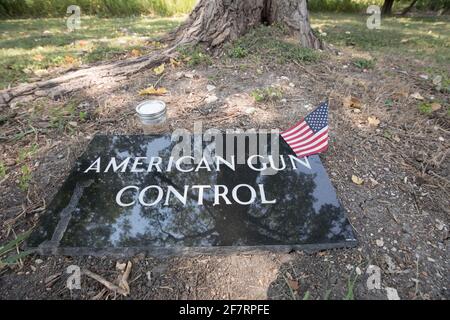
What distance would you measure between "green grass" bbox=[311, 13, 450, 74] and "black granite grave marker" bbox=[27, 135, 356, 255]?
2686mm

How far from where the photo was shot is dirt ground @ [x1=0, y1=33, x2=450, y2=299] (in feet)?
4.94

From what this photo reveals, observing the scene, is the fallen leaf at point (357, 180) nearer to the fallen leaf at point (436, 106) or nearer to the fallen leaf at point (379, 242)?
the fallen leaf at point (379, 242)

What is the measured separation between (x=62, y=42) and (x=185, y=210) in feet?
14.2

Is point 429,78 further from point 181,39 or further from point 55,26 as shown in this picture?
point 55,26

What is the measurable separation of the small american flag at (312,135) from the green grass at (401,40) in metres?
2.11

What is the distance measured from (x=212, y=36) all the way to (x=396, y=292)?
9.37 feet

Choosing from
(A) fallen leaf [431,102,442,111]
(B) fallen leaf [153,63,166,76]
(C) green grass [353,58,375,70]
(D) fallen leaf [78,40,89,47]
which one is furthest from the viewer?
(D) fallen leaf [78,40,89,47]

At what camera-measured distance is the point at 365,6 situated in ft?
32.6

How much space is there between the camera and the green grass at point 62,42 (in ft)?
11.9

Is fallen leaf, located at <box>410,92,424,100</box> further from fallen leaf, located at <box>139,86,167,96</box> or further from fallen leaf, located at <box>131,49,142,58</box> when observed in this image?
fallen leaf, located at <box>131,49,142,58</box>

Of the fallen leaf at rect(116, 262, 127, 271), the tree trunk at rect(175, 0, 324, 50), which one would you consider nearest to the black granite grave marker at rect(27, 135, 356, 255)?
the fallen leaf at rect(116, 262, 127, 271)

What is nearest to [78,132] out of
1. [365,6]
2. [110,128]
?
[110,128]

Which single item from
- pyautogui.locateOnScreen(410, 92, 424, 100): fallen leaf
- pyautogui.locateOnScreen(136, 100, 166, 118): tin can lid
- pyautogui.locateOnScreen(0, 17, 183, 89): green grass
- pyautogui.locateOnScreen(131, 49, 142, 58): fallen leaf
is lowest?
pyautogui.locateOnScreen(410, 92, 424, 100): fallen leaf
